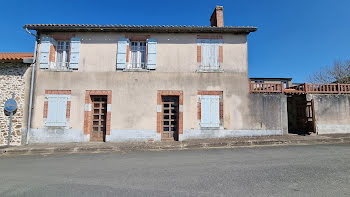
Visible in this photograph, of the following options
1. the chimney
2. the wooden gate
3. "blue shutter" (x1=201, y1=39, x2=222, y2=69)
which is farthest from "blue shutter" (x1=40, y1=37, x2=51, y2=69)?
the wooden gate

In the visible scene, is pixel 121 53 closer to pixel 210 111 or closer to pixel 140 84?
pixel 140 84

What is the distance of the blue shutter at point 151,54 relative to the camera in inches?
329

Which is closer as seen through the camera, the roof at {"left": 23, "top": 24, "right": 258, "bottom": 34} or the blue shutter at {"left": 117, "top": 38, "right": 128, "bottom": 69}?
the roof at {"left": 23, "top": 24, "right": 258, "bottom": 34}

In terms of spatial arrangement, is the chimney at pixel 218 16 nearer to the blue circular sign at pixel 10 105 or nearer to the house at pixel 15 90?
the house at pixel 15 90

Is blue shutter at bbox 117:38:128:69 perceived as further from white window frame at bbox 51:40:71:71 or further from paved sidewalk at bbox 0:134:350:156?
paved sidewalk at bbox 0:134:350:156

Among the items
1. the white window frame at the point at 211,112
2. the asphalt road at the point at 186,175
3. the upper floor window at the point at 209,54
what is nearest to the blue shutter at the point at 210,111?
the white window frame at the point at 211,112

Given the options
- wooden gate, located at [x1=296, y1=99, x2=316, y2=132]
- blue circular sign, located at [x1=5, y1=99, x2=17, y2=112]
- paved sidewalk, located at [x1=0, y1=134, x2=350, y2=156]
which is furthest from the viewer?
wooden gate, located at [x1=296, y1=99, x2=316, y2=132]

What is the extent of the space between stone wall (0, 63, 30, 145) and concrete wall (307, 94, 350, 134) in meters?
13.8

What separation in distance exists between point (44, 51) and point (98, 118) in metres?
3.94

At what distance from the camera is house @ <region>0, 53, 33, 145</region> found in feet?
25.3

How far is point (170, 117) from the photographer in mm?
8445

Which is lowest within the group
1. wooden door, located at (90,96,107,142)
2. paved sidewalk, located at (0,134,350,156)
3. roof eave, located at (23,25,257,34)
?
paved sidewalk, located at (0,134,350,156)

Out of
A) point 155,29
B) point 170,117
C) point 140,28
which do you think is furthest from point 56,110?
point 155,29

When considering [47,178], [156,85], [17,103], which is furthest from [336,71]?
[17,103]
